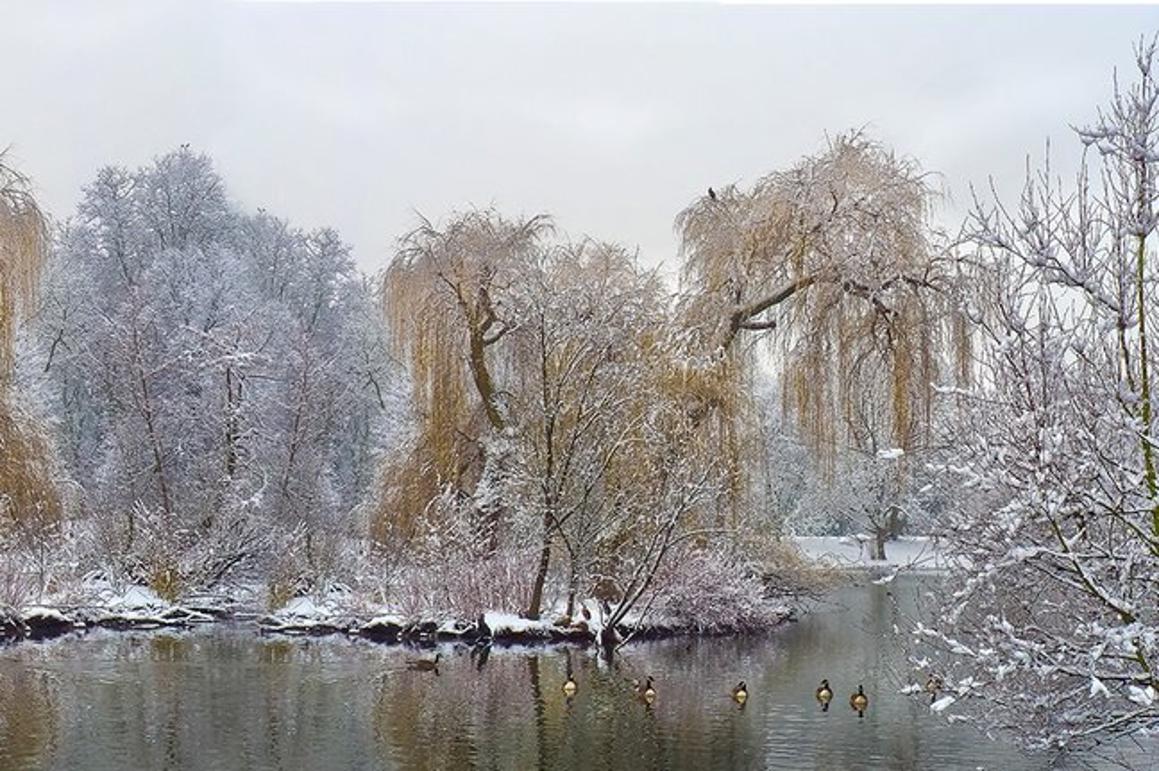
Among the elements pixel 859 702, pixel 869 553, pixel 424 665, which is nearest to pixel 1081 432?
pixel 859 702

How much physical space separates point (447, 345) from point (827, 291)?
704 cm

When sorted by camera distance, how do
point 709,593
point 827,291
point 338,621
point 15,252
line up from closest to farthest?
point 827,291 < point 15,252 < point 709,593 < point 338,621

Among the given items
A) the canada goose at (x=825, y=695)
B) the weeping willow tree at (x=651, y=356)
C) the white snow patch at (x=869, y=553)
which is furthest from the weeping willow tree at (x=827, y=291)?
the canada goose at (x=825, y=695)

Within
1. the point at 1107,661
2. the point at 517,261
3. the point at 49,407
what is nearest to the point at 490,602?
the point at 517,261

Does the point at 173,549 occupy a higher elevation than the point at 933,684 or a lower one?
higher

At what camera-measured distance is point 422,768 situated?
1155 cm

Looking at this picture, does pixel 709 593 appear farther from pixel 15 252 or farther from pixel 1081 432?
pixel 1081 432

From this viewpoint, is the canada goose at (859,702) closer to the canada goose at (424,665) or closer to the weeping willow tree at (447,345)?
the canada goose at (424,665)

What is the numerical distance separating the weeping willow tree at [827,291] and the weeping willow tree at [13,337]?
10639mm

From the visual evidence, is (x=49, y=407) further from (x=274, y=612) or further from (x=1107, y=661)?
(x=1107, y=661)

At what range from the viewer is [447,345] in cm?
2284

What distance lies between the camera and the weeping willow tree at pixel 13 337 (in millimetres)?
20312

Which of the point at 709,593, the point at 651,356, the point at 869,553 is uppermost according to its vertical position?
the point at 651,356

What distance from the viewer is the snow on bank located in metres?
8.90
